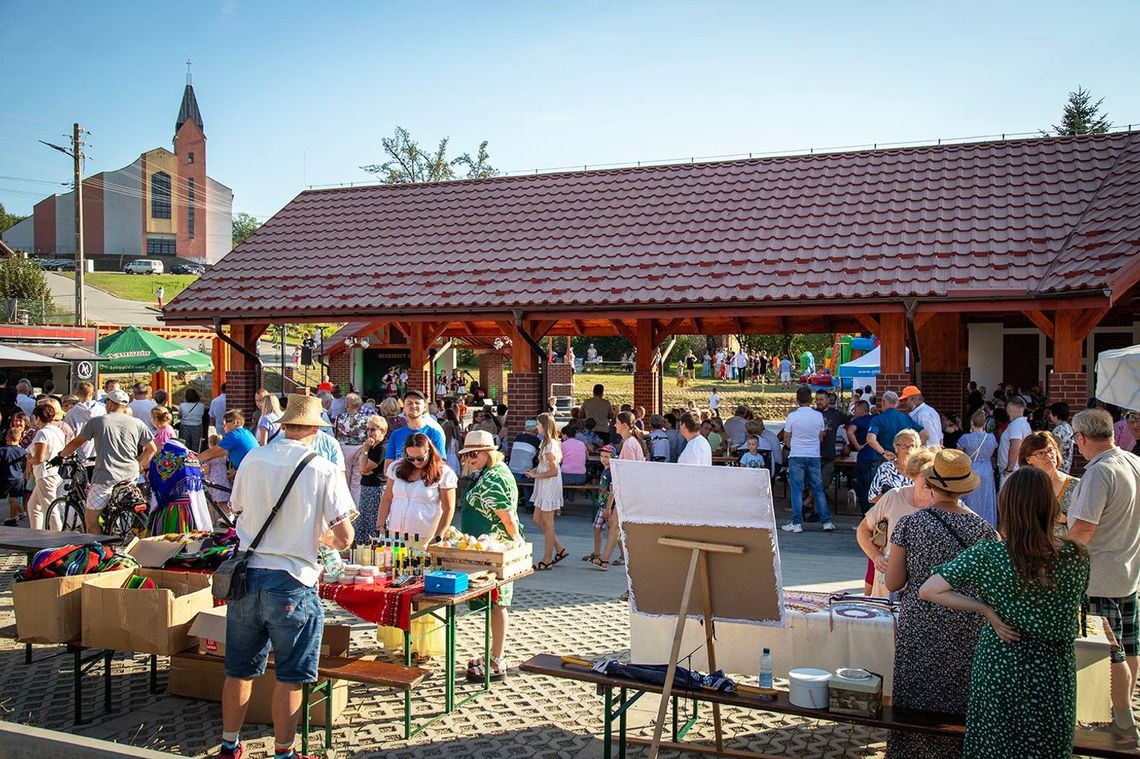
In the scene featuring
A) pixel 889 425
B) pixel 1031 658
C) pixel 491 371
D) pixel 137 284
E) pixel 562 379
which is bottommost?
pixel 1031 658

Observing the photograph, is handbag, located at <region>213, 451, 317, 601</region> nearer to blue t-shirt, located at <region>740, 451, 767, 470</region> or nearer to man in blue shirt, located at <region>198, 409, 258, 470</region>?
man in blue shirt, located at <region>198, 409, 258, 470</region>

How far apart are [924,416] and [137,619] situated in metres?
8.35

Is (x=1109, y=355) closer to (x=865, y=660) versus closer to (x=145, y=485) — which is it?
(x=865, y=660)

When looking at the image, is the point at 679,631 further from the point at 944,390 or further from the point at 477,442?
the point at 944,390

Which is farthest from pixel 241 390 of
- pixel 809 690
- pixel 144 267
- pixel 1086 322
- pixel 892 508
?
pixel 144 267

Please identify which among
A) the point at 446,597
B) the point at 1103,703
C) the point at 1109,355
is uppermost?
the point at 1109,355

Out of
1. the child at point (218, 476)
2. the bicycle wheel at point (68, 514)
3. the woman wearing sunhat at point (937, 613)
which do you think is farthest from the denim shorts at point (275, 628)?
the bicycle wheel at point (68, 514)

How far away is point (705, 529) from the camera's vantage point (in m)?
4.52

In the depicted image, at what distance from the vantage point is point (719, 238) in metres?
14.7

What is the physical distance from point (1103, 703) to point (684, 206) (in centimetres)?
1192

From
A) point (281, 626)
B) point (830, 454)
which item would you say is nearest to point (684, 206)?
point (830, 454)

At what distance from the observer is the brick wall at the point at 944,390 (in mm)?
14984

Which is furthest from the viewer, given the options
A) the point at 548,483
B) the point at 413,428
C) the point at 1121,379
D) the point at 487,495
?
the point at 548,483

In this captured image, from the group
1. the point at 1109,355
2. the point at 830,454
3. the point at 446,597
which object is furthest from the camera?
the point at 830,454
